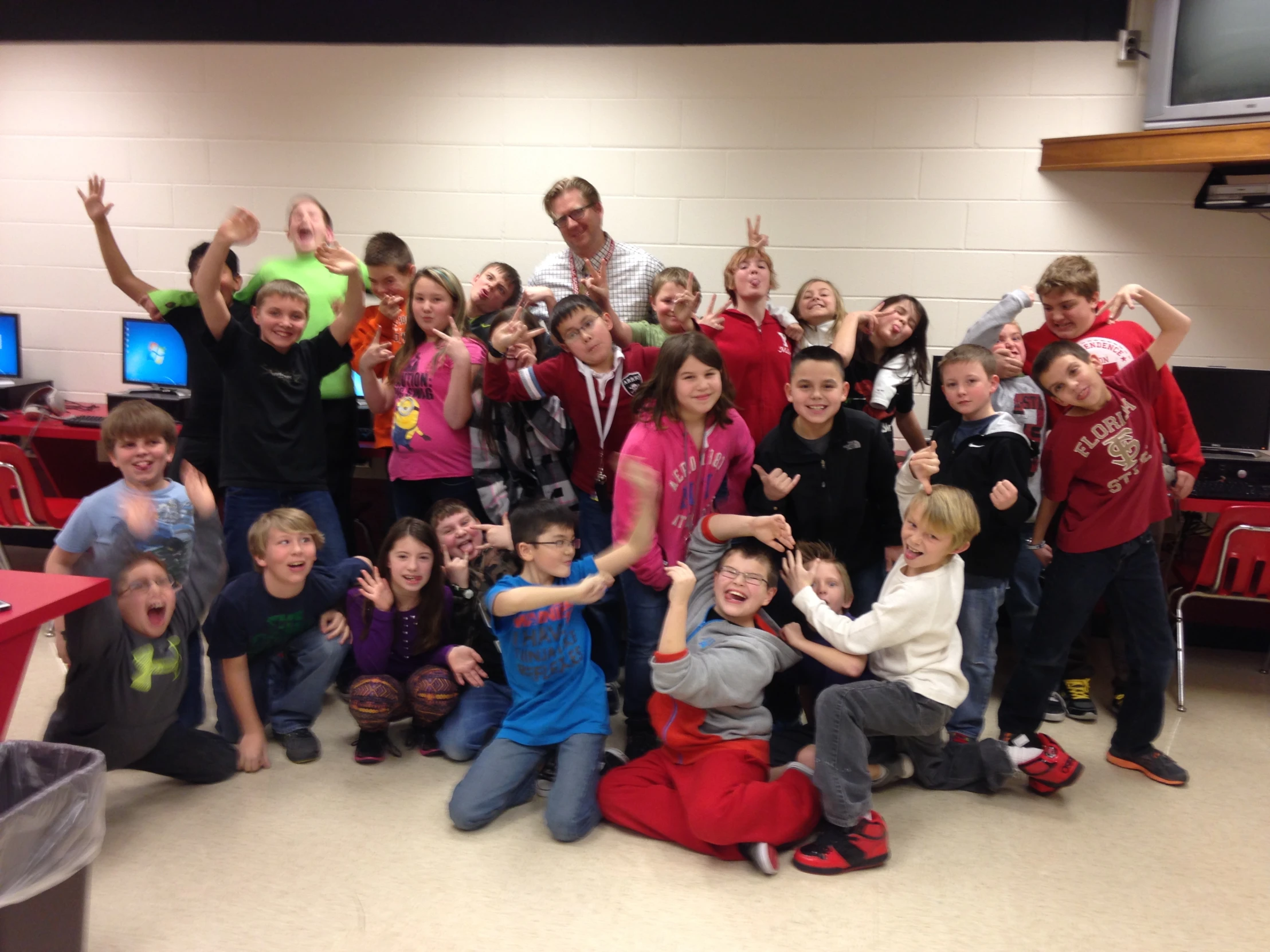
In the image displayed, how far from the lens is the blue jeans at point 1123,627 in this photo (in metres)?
2.57

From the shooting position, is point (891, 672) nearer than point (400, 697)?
Yes

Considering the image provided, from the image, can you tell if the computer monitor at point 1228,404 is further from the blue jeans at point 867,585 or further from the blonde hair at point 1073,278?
the blue jeans at point 867,585

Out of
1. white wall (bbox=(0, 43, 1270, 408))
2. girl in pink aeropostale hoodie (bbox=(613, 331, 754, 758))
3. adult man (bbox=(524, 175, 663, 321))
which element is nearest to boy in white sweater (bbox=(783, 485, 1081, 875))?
girl in pink aeropostale hoodie (bbox=(613, 331, 754, 758))

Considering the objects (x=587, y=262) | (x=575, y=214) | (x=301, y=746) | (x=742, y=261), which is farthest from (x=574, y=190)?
(x=301, y=746)

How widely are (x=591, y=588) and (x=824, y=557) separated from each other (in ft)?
2.26

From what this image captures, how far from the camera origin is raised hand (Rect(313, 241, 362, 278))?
9.43 feet

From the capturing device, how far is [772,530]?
2.36 metres

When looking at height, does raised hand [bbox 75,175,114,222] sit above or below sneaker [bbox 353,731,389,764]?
above

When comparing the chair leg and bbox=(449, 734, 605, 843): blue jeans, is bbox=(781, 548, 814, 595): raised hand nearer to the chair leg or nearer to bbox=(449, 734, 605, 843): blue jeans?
bbox=(449, 734, 605, 843): blue jeans

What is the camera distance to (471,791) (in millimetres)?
2322

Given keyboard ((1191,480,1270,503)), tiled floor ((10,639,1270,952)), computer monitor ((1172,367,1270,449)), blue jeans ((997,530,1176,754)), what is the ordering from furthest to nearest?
1. computer monitor ((1172,367,1270,449))
2. keyboard ((1191,480,1270,503))
3. blue jeans ((997,530,1176,754))
4. tiled floor ((10,639,1270,952))

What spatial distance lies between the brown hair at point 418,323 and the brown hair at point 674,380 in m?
0.85

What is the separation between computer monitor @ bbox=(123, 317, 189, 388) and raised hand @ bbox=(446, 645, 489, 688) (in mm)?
2407

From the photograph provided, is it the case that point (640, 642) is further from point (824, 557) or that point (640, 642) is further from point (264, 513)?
point (264, 513)
